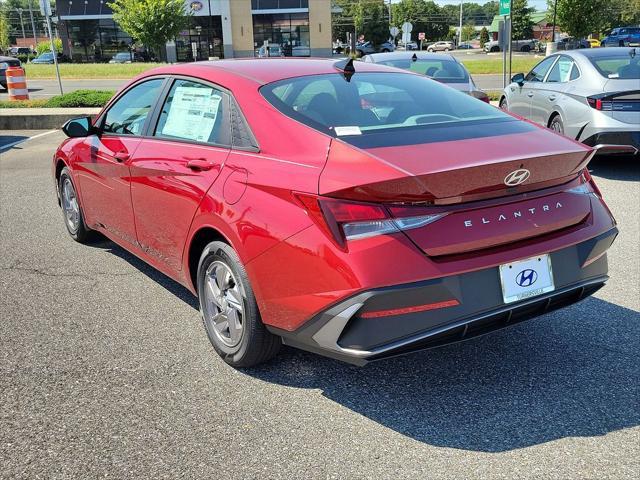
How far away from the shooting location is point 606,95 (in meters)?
7.91

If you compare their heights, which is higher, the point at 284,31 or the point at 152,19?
the point at 152,19

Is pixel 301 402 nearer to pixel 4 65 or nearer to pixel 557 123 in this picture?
pixel 557 123

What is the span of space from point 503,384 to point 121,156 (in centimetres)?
286

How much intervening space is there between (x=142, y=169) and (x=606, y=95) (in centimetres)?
618

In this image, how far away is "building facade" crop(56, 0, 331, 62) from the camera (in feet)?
186

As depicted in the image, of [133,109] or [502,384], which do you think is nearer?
[502,384]

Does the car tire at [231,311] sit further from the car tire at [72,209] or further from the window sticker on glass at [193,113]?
the car tire at [72,209]

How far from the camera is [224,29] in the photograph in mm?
56906

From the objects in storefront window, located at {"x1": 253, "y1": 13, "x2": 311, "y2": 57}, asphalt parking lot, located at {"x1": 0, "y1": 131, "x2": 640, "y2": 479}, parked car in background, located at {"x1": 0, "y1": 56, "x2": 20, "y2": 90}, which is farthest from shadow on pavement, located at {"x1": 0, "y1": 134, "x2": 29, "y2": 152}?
storefront window, located at {"x1": 253, "y1": 13, "x2": 311, "y2": 57}

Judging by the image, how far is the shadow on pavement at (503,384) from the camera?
292 centimetres

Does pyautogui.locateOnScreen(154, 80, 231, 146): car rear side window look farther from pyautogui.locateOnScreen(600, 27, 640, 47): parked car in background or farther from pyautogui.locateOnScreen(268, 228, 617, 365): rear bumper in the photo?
pyautogui.locateOnScreen(600, 27, 640, 47): parked car in background

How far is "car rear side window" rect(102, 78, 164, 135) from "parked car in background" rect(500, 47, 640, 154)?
5.73 meters

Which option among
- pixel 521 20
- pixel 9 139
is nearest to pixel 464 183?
pixel 9 139

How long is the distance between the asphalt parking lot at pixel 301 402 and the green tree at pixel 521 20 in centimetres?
8079
